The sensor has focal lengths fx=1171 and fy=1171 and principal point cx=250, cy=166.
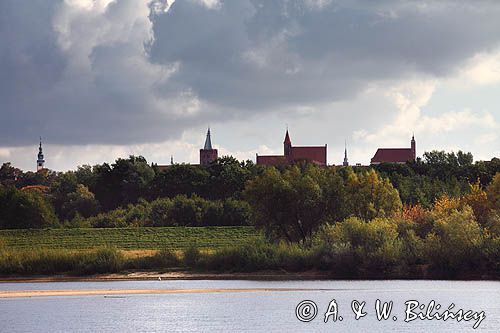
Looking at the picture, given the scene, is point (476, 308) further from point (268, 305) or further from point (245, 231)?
point (245, 231)

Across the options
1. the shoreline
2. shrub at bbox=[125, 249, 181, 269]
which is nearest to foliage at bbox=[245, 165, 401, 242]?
shrub at bbox=[125, 249, 181, 269]

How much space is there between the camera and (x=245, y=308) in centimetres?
7588

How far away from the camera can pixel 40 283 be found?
10062 cm

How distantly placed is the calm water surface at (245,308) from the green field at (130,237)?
33.2 meters

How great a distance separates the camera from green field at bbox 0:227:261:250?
129 metres

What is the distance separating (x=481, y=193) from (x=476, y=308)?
4844 centimetres

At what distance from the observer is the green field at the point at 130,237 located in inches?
5074

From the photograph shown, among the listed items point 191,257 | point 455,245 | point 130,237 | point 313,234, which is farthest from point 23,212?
point 455,245

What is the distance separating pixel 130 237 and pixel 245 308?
205 ft

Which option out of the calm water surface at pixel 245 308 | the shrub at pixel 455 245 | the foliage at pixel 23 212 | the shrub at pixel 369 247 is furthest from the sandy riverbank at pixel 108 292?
the foliage at pixel 23 212

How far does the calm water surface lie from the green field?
109 ft

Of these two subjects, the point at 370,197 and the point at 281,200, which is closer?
the point at 281,200

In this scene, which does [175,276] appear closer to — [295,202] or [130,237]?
[295,202]

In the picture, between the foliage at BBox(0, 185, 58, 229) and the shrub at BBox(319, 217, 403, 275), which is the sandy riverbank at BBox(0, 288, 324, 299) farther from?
the foliage at BBox(0, 185, 58, 229)
